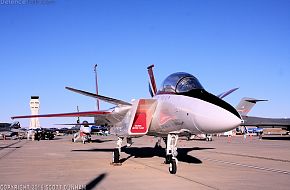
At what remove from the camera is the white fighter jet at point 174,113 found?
9.18m

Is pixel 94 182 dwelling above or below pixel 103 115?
below

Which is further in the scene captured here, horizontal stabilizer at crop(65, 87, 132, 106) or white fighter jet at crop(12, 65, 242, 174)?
horizontal stabilizer at crop(65, 87, 132, 106)

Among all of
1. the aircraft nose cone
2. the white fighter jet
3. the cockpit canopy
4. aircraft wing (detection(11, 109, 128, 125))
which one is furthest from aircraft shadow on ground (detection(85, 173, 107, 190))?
aircraft wing (detection(11, 109, 128, 125))

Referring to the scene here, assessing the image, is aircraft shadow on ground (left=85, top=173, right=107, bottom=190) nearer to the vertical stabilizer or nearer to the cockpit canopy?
the cockpit canopy

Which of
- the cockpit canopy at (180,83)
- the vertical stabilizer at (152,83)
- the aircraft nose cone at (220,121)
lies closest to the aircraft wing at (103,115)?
the cockpit canopy at (180,83)

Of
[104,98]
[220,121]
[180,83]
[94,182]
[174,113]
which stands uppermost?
[180,83]

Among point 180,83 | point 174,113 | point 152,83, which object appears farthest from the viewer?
→ point 152,83

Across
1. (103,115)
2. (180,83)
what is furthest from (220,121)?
(103,115)

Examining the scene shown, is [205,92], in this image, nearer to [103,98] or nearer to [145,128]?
[145,128]

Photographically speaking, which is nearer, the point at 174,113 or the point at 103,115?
the point at 174,113

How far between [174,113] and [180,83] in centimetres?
104

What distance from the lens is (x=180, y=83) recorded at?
436 inches

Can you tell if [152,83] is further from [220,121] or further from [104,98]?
[220,121]

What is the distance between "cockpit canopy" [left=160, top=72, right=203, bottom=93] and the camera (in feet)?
35.3
